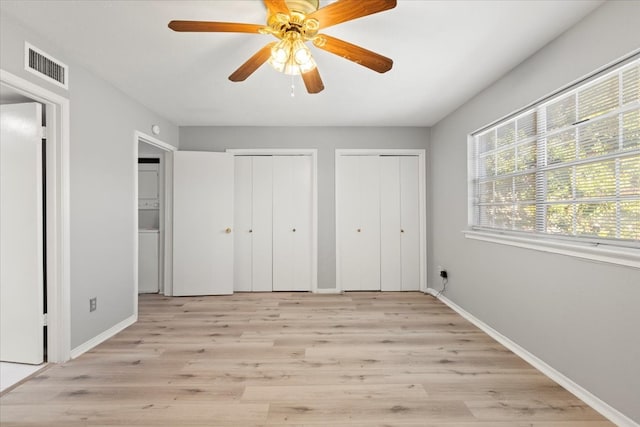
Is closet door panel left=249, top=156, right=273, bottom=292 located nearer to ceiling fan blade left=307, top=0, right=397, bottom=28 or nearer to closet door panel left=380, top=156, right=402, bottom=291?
closet door panel left=380, top=156, right=402, bottom=291

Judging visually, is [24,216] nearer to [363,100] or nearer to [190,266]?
[190,266]

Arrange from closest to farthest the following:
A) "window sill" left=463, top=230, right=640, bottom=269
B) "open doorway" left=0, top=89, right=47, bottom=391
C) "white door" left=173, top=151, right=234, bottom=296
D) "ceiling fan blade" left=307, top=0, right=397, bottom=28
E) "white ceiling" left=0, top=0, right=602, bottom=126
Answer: "ceiling fan blade" left=307, top=0, right=397, bottom=28
"window sill" left=463, top=230, right=640, bottom=269
"white ceiling" left=0, top=0, right=602, bottom=126
"open doorway" left=0, top=89, right=47, bottom=391
"white door" left=173, top=151, right=234, bottom=296

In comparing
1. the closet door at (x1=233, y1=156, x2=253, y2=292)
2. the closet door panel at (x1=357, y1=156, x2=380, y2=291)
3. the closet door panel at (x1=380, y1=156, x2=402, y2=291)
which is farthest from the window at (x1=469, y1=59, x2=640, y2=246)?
the closet door at (x1=233, y1=156, x2=253, y2=292)

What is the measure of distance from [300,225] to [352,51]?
2.71 metres

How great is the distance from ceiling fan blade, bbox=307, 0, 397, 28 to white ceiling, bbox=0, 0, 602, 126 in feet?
1.47

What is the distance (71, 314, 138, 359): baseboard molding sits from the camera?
2307mm

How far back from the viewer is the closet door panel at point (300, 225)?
4062 millimetres

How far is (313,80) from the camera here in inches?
77.6

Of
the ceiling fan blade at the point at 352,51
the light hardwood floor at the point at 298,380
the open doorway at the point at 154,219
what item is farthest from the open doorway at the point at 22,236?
the ceiling fan blade at the point at 352,51

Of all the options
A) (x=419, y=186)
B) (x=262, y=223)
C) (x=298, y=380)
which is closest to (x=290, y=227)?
(x=262, y=223)

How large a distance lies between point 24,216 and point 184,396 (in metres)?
1.81

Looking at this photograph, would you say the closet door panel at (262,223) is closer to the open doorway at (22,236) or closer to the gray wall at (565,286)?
the open doorway at (22,236)

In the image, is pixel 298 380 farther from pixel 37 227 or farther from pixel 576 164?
pixel 576 164

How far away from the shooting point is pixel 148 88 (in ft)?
9.13
